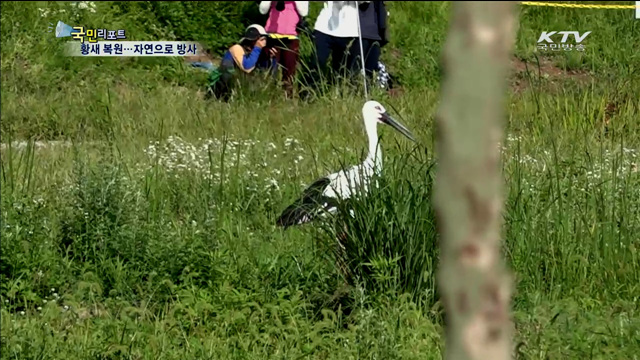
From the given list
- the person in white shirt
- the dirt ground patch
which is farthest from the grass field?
the person in white shirt

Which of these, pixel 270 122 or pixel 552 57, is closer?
pixel 552 57

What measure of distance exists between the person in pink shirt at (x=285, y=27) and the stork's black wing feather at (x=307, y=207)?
4861mm

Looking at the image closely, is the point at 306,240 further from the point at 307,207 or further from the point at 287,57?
the point at 287,57

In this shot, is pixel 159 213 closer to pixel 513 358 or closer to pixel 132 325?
pixel 132 325

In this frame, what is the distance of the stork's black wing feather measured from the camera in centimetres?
567

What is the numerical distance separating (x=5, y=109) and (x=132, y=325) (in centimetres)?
556

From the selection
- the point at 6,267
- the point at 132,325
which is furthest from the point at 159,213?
the point at 132,325

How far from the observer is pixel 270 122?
8.90 meters

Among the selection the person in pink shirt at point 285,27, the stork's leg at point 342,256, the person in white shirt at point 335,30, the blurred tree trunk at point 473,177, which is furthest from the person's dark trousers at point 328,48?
the blurred tree trunk at point 473,177

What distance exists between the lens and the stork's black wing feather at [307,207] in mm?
5672

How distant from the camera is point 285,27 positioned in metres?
11.3

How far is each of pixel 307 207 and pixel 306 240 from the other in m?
0.17

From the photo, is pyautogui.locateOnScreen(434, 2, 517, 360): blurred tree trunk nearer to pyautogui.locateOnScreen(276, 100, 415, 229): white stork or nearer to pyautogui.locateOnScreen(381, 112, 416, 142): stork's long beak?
pyautogui.locateOnScreen(276, 100, 415, 229): white stork

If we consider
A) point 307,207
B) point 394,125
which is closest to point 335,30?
point 394,125
